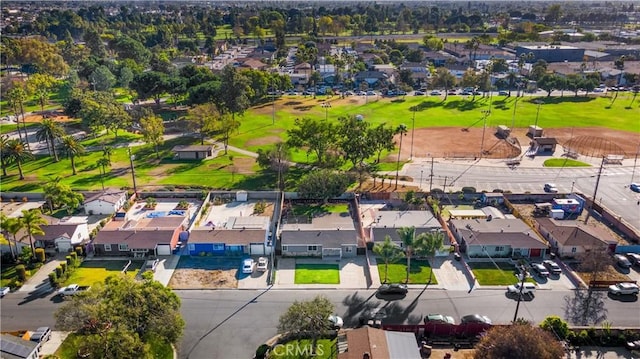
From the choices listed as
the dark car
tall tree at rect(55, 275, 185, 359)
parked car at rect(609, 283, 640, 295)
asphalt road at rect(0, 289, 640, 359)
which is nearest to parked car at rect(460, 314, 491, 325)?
asphalt road at rect(0, 289, 640, 359)

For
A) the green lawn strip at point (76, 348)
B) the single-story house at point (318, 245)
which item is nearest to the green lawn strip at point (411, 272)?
the single-story house at point (318, 245)

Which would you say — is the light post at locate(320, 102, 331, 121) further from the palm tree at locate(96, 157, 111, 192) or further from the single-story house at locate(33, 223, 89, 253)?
the single-story house at locate(33, 223, 89, 253)

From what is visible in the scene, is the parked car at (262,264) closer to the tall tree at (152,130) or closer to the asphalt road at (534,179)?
the asphalt road at (534,179)

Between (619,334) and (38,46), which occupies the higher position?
(38,46)

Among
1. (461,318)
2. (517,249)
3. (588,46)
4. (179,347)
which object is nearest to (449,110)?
(517,249)

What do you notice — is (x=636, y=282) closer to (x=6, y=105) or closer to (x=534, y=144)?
(x=534, y=144)

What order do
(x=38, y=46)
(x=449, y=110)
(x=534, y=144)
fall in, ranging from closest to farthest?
1. (x=534, y=144)
2. (x=449, y=110)
3. (x=38, y=46)
